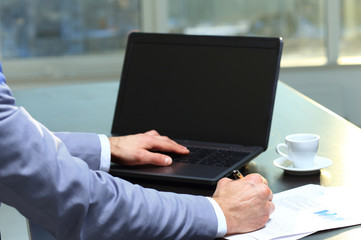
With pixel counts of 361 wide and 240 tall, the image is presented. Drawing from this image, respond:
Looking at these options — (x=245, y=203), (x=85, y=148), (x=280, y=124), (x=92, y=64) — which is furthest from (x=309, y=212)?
(x=92, y=64)

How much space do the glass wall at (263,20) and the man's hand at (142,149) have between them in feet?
10.8

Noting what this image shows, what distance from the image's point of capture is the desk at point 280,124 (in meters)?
1.20

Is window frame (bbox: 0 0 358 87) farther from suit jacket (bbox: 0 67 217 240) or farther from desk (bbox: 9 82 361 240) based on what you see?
suit jacket (bbox: 0 67 217 240)

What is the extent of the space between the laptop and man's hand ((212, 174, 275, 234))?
155mm

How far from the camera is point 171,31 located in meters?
4.57

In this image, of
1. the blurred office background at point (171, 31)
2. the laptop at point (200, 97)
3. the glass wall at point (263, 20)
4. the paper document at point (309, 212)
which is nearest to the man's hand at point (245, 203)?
the paper document at point (309, 212)

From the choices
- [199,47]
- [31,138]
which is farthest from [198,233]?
[199,47]

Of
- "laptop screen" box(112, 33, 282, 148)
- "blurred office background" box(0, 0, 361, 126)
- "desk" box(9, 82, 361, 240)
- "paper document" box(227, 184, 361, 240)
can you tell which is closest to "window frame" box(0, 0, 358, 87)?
"blurred office background" box(0, 0, 361, 126)

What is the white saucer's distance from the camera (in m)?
1.22

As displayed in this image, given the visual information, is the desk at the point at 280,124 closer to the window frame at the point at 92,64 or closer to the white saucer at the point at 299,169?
the white saucer at the point at 299,169

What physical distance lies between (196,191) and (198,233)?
0.65 ft

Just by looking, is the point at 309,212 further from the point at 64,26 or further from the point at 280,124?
the point at 64,26

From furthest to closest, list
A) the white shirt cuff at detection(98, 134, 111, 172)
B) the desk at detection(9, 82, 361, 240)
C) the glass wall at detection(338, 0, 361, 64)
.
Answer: the glass wall at detection(338, 0, 361, 64) → the white shirt cuff at detection(98, 134, 111, 172) → the desk at detection(9, 82, 361, 240)

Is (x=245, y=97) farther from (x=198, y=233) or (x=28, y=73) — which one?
(x=28, y=73)
